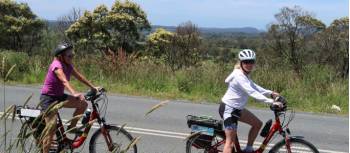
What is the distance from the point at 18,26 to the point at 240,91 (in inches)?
1728

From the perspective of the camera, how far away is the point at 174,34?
47.7 meters

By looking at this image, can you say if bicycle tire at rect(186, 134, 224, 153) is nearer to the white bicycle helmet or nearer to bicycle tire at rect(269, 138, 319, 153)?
bicycle tire at rect(269, 138, 319, 153)

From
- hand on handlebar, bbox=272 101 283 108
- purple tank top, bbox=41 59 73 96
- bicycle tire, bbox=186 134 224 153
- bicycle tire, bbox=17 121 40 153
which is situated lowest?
bicycle tire, bbox=186 134 224 153

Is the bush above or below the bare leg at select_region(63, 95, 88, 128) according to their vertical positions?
below

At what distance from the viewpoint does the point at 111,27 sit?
4859 cm

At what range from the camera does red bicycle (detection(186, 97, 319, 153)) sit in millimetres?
6480

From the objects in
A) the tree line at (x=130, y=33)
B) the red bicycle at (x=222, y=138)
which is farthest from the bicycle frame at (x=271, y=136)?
the tree line at (x=130, y=33)

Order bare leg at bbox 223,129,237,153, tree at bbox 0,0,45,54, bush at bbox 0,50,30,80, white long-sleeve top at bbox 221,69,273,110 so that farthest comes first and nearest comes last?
tree at bbox 0,0,45,54 < bush at bbox 0,50,30,80 < bare leg at bbox 223,129,237,153 < white long-sleeve top at bbox 221,69,273,110

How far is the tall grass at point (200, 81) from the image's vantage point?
14.4 m

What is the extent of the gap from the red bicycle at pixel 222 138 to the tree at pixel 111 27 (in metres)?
40.7

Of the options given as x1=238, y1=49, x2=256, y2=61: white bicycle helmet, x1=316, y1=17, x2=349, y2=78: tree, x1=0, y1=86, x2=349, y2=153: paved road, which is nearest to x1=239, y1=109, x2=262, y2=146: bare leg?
x1=238, y1=49, x2=256, y2=61: white bicycle helmet

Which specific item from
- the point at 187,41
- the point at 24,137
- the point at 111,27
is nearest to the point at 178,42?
the point at 187,41

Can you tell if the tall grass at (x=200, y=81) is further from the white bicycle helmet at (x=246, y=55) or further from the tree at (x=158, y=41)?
the tree at (x=158, y=41)

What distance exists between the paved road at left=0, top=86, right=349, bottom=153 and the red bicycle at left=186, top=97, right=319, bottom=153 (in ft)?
3.27
